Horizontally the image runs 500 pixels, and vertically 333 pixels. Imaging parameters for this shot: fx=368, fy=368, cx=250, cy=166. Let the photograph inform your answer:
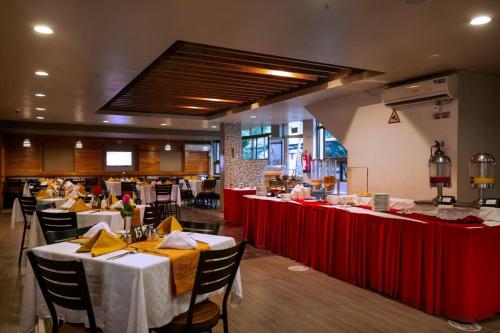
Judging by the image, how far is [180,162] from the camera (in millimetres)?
15648

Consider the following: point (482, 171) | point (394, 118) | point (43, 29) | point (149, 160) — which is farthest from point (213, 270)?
point (149, 160)

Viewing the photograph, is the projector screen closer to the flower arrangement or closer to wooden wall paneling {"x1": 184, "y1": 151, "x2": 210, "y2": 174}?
wooden wall paneling {"x1": 184, "y1": 151, "x2": 210, "y2": 174}

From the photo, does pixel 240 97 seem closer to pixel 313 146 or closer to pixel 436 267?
pixel 313 146

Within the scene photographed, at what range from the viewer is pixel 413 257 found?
3549 millimetres

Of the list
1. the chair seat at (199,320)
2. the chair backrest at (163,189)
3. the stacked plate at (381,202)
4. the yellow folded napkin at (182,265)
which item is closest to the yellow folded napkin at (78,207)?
the yellow folded napkin at (182,265)

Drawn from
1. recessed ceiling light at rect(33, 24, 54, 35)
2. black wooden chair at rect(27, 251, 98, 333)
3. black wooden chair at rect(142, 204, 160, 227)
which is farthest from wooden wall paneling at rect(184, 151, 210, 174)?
black wooden chair at rect(27, 251, 98, 333)

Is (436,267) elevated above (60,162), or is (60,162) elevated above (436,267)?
(60,162)

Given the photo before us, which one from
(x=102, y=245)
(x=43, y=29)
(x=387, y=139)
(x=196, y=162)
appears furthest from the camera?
(x=196, y=162)

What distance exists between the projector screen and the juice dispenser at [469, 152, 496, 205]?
1238 cm

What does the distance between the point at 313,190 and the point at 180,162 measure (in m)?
10.9

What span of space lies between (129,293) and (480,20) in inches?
136

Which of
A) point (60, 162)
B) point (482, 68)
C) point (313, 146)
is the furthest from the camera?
point (60, 162)

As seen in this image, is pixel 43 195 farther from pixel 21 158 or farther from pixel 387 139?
pixel 21 158

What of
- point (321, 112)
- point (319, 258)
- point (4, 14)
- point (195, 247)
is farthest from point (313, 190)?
point (4, 14)
